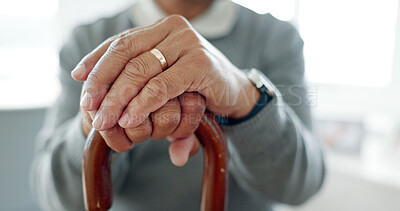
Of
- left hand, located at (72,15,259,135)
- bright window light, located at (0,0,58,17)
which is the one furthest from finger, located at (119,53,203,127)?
bright window light, located at (0,0,58,17)

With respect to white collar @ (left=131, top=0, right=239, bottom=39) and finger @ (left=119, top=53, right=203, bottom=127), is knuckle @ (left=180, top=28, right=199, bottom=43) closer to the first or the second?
finger @ (left=119, top=53, right=203, bottom=127)

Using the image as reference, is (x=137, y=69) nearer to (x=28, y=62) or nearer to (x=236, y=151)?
(x=236, y=151)

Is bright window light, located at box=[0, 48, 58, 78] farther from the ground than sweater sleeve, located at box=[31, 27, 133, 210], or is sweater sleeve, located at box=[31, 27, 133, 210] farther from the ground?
sweater sleeve, located at box=[31, 27, 133, 210]

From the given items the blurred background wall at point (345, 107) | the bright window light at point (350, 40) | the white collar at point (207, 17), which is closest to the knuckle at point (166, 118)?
the white collar at point (207, 17)

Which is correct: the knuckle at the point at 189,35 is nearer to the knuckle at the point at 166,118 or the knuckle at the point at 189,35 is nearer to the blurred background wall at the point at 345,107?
the knuckle at the point at 166,118

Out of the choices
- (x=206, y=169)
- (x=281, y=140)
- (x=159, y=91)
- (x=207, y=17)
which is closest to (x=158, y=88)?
(x=159, y=91)

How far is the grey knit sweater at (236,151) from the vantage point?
17.3 inches

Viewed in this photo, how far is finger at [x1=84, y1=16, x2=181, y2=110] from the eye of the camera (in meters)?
0.29

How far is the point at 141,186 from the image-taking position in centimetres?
55

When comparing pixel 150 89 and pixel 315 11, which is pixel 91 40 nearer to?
pixel 150 89

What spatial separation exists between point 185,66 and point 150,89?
4cm

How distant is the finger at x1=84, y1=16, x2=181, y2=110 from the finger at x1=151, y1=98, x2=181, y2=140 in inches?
1.9

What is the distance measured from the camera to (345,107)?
3.82 feet

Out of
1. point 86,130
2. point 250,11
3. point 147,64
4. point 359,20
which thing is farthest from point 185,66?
point 359,20
